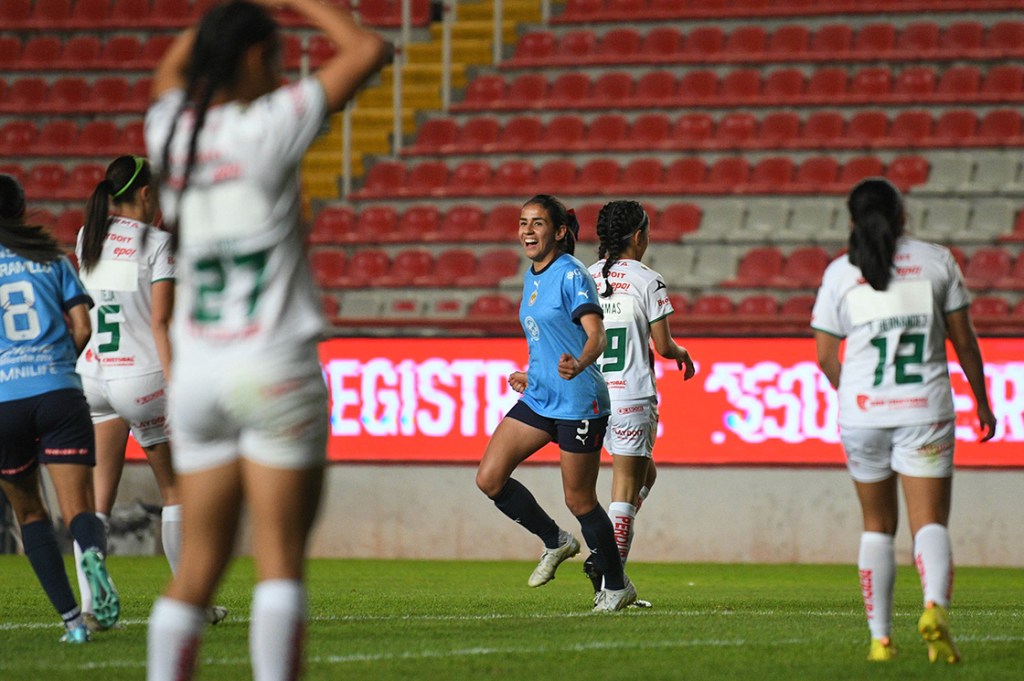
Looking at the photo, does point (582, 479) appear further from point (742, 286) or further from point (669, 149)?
point (669, 149)

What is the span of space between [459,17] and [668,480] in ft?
33.9

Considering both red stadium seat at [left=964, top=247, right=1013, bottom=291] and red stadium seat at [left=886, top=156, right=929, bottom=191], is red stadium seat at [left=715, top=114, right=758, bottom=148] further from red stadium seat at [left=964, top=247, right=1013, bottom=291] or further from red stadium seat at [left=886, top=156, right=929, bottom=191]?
red stadium seat at [left=964, top=247, right=1013, bottom=291]

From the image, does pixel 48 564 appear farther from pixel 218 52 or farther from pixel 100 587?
pixel 218 52

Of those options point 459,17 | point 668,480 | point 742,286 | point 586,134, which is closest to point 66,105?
point 459,17

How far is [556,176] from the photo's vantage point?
60.1ft

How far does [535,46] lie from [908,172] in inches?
221

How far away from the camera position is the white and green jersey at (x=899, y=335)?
5922 millimetres

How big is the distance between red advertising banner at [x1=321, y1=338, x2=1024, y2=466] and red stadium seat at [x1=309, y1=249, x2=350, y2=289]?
3.99m

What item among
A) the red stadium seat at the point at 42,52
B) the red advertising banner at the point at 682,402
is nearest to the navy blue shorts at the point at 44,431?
the red advertising banner at the point at 682,402

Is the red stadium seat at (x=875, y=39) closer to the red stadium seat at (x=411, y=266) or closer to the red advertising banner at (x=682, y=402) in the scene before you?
the red stadium seat at (x=411, y=266)

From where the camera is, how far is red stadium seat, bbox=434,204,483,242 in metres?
18.0

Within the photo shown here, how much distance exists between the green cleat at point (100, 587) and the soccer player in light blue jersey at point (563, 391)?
216 centimetres

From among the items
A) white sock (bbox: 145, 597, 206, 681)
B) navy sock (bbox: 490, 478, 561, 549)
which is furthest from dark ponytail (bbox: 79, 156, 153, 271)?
white sock (bbox: 145, 597, 206, 681)

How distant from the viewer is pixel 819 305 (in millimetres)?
6141
